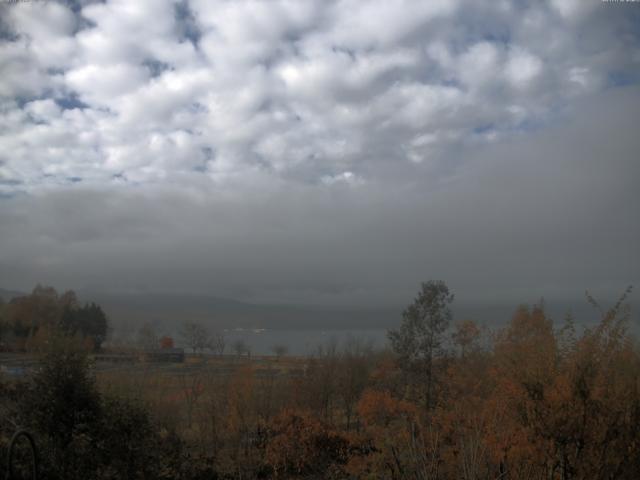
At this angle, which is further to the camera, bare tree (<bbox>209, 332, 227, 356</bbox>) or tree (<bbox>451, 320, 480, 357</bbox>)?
bare tree (<bbox>209, 332, 227, 356</bbox>)

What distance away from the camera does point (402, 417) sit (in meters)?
17.0

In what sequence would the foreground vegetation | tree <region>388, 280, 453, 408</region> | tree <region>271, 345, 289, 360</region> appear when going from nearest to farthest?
the foreground vegetation < tree <region>388, 280, 453, 408</region> < tree <region>271, 345, 289, 360</region>

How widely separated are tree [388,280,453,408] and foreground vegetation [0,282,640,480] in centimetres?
6

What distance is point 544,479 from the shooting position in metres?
9.31

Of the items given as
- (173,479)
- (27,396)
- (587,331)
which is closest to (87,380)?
(27,396)

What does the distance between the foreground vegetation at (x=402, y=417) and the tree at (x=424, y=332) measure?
0.06m

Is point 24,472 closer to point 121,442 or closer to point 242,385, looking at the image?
point 121,442

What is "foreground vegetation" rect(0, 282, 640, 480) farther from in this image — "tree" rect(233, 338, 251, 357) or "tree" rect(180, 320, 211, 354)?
"tree" rect(180, 320, 211, 354)

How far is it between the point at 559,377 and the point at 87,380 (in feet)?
35.5

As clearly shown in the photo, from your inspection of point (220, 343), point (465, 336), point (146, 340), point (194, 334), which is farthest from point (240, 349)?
point (194, 334)

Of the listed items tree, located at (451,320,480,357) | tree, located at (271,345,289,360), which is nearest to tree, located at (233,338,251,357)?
tree, located at (271,345,289,360)

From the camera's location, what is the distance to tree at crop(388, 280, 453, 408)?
27.4 metres

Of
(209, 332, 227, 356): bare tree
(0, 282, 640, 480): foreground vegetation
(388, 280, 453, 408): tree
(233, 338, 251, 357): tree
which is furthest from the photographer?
(209, 332, 227, 356): bare tree

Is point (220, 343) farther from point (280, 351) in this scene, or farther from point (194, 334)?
point (194, 334)
